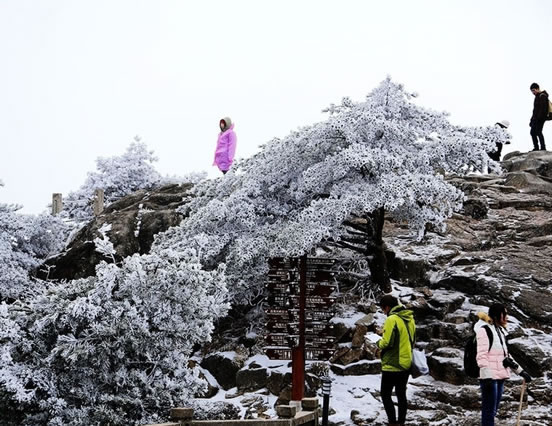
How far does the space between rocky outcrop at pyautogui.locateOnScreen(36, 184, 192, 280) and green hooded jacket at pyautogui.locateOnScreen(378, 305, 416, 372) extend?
8637mm

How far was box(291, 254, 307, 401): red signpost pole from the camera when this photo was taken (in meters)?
11.2

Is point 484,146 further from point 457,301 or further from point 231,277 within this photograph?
point 231,277

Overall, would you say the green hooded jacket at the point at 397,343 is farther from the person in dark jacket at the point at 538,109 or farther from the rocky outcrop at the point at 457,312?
the person in dark jacket at the point at 538,109

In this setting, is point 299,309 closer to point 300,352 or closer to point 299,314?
point 299,314

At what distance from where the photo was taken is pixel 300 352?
11.3 meters

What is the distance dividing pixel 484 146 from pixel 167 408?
298 inches

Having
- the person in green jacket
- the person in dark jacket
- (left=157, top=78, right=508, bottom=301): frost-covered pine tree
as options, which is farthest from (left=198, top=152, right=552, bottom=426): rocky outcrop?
the person in dark jacket

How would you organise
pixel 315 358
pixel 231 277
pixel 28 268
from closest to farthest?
pixel 315 358 → pixel 231 277 → pixel 28 268

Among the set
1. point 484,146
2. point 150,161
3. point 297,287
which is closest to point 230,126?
point 150,161

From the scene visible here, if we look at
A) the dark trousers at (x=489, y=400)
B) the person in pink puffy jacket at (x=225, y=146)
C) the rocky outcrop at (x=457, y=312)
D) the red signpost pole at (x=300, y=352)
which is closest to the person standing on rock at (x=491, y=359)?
the dark trousers at (x=489, y=400)

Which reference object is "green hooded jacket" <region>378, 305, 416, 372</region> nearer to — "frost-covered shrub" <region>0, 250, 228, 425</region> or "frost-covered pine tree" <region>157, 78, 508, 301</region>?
"frost-covered shrub" <region>0, 250, 228, 425</region>

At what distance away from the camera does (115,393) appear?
1045cm

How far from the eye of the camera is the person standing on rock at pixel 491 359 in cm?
864

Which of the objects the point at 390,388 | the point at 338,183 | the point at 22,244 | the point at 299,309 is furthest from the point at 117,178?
the point at 390,388
